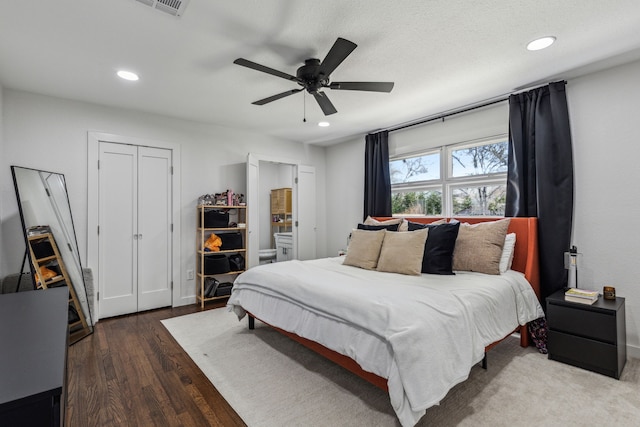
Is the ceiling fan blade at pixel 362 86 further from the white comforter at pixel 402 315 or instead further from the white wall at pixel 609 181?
the white wall at pixel 609 181

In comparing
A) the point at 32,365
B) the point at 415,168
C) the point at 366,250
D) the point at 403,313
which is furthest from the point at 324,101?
the point at 32,365

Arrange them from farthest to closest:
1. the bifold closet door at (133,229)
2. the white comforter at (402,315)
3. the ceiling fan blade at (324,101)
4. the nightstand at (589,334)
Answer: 1. the bifold closet door at (133,229)
2. the ceiling fan blade at (324,101)
3. the nightstand at (589,334)
4. the white comforter at (402,315)

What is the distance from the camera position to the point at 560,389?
6.88 feet

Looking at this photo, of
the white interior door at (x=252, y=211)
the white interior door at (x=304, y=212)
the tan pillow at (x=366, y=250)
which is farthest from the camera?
the white interior door at (x=304, y=212)

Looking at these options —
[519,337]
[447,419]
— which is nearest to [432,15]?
[447,419]

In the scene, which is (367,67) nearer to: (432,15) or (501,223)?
(432,15)

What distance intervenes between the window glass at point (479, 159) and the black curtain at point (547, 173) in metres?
0.33

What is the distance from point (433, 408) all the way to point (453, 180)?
9.15ft

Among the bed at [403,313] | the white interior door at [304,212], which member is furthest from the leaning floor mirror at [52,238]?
the white interior door at [304,212]

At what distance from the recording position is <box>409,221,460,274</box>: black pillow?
108 inches

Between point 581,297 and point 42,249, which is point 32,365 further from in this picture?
point 581,297

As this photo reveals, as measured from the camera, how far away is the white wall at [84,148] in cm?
307

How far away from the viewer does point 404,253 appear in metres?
2.77

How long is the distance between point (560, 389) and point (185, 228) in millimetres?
4170
